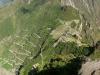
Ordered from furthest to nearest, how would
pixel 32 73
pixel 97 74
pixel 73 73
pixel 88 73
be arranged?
pixel 32 73 → pixel 73 73 → pixel 88 73 → pixel 97 74

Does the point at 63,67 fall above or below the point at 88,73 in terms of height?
below

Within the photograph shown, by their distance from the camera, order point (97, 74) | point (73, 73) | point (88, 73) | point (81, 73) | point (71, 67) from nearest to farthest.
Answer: point (97, 74)
point (88, 73)
point (81, 73)
point (73, 73)
point (71, 67)

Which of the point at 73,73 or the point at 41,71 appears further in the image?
the point at 41,71

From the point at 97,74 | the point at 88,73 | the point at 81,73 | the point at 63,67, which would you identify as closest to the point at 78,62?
the point at 63,67

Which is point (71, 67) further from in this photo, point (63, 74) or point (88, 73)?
point (88, 73)

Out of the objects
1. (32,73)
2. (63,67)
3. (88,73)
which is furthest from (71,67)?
(88,73)

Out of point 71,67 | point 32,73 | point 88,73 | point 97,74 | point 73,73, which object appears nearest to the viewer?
point 97,74

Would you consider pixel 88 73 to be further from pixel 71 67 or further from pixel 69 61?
pixel 69 61

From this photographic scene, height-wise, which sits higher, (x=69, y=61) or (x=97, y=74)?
(x=97, y=74)

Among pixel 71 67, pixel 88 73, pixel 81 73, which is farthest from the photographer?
pixel 71 67
